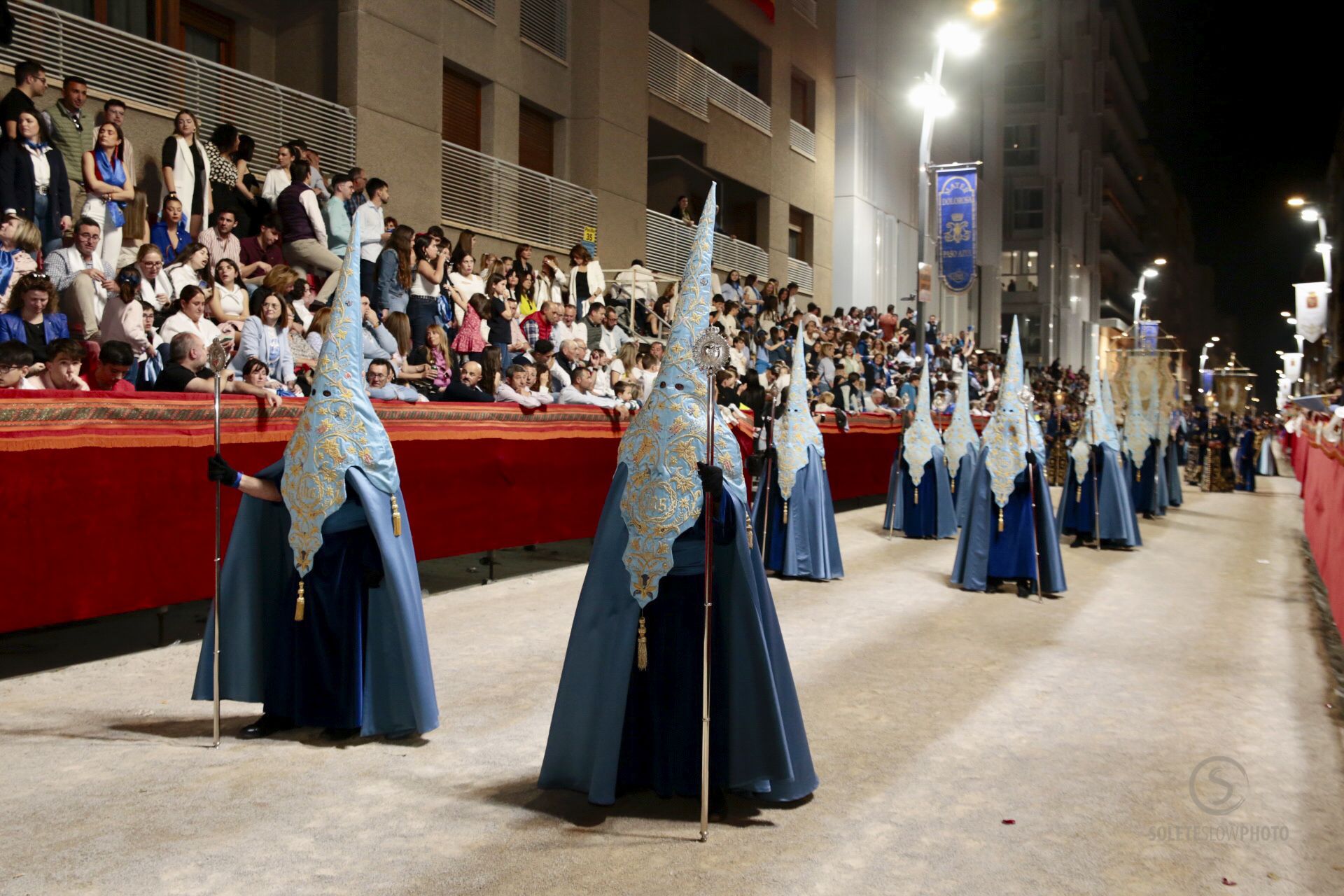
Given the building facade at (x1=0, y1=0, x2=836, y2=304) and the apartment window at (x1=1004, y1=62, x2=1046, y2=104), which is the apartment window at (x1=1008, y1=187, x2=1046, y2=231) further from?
the building facade at (x1=0, y1=0, x2=836, y2=304)

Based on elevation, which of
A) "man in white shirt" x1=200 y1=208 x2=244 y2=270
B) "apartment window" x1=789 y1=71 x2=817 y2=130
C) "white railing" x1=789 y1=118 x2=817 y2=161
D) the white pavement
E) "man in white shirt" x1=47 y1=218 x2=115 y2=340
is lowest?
the white pavement

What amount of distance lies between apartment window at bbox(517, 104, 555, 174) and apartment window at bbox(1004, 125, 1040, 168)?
1770 inches

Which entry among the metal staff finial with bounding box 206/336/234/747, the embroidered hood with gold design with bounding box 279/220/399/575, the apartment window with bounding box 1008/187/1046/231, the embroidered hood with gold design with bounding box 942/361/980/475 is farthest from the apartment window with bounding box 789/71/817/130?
the apartment window with bounding box 1008/187/1046/231

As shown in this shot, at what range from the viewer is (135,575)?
277 inches

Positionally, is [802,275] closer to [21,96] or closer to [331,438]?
[21,96]

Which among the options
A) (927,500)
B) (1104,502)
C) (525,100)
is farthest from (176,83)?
(1104,502)

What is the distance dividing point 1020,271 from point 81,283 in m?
56.8

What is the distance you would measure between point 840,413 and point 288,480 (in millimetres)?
11876

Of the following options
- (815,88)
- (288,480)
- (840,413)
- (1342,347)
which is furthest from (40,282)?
(1342,347)

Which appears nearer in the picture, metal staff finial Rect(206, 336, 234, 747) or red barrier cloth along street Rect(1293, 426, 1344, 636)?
metal staff finial Rect(206, 336, 234, 747)

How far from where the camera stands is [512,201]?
1892 cm

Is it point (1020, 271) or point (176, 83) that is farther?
point (1020, 271)

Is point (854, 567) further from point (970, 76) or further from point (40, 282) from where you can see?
point (970, 76)

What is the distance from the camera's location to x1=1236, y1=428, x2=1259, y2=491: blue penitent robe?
29.5 m
